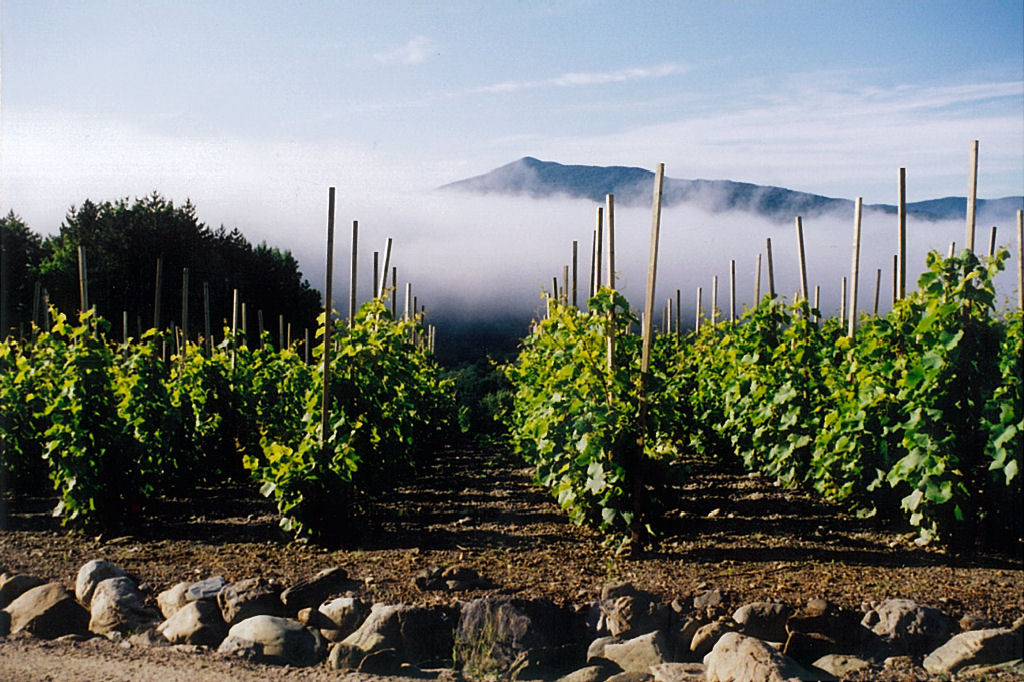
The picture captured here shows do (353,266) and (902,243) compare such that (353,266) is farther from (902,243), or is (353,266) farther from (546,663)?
(902,243)

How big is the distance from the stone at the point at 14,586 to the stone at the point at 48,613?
0.21m

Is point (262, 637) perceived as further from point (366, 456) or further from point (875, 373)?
point (875, 373)

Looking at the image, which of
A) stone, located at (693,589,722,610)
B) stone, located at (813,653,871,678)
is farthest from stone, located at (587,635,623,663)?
stone, located at (813,653,871,678)

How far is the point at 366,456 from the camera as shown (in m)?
7.73

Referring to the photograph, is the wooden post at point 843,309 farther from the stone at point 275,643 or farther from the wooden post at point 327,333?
the stone at point 275,643

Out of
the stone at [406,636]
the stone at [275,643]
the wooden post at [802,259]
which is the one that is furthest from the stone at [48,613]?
the wooden post at [802,259]

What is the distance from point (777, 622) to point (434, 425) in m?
9.45

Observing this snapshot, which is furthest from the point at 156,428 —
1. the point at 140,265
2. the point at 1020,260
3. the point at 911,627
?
the point at 140,265

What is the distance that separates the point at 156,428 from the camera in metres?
7.96

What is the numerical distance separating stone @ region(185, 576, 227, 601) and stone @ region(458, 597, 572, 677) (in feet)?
5.55

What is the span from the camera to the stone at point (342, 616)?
516 cm

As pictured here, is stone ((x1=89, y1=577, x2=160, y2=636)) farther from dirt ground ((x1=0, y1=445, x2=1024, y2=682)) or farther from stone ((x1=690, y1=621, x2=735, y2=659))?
stone ((x1=690, y1=621, x2=735, y2=659))

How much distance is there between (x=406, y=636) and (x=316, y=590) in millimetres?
867

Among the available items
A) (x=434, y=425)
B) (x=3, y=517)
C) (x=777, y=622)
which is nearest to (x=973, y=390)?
(x=777, y=622)
